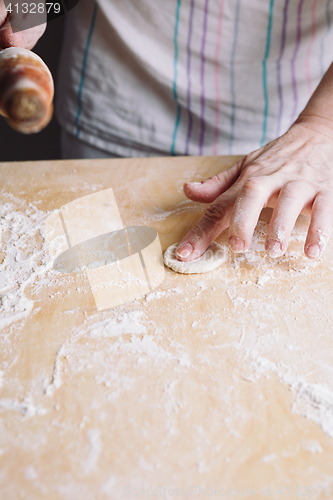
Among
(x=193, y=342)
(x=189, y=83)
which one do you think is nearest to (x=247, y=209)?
(x=193, y=342)

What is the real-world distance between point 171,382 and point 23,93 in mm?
407

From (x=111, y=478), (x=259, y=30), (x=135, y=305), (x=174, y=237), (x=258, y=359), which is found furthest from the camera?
(x=259, y=30)

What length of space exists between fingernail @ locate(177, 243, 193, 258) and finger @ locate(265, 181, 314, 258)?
145 millimetres

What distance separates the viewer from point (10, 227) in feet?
2.75

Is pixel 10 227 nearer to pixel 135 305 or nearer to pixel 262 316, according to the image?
pixel 135 305

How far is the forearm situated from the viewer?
958 mm

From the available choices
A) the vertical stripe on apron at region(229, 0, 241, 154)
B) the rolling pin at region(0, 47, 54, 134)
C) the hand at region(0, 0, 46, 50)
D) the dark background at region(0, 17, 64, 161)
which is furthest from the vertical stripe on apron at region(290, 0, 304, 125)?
the dark background at region(0, 17, 64, 161)

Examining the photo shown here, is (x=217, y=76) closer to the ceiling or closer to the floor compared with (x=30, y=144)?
closer to the ceiling

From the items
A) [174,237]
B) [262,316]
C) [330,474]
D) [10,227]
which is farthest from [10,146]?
[330,474]

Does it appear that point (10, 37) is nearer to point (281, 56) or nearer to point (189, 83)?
point (189, 83)

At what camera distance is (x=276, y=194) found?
81 cm

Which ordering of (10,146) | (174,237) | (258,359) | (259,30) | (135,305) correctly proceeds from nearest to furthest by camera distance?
1. (258,359)
2. (135,305)
3. (174,237)
4. (259,30)
5. (10,146)

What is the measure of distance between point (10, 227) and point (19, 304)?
9.7 inches

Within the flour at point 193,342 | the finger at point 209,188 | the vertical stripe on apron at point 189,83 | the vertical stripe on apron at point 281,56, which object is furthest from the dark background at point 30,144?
the flour at point 193,342
